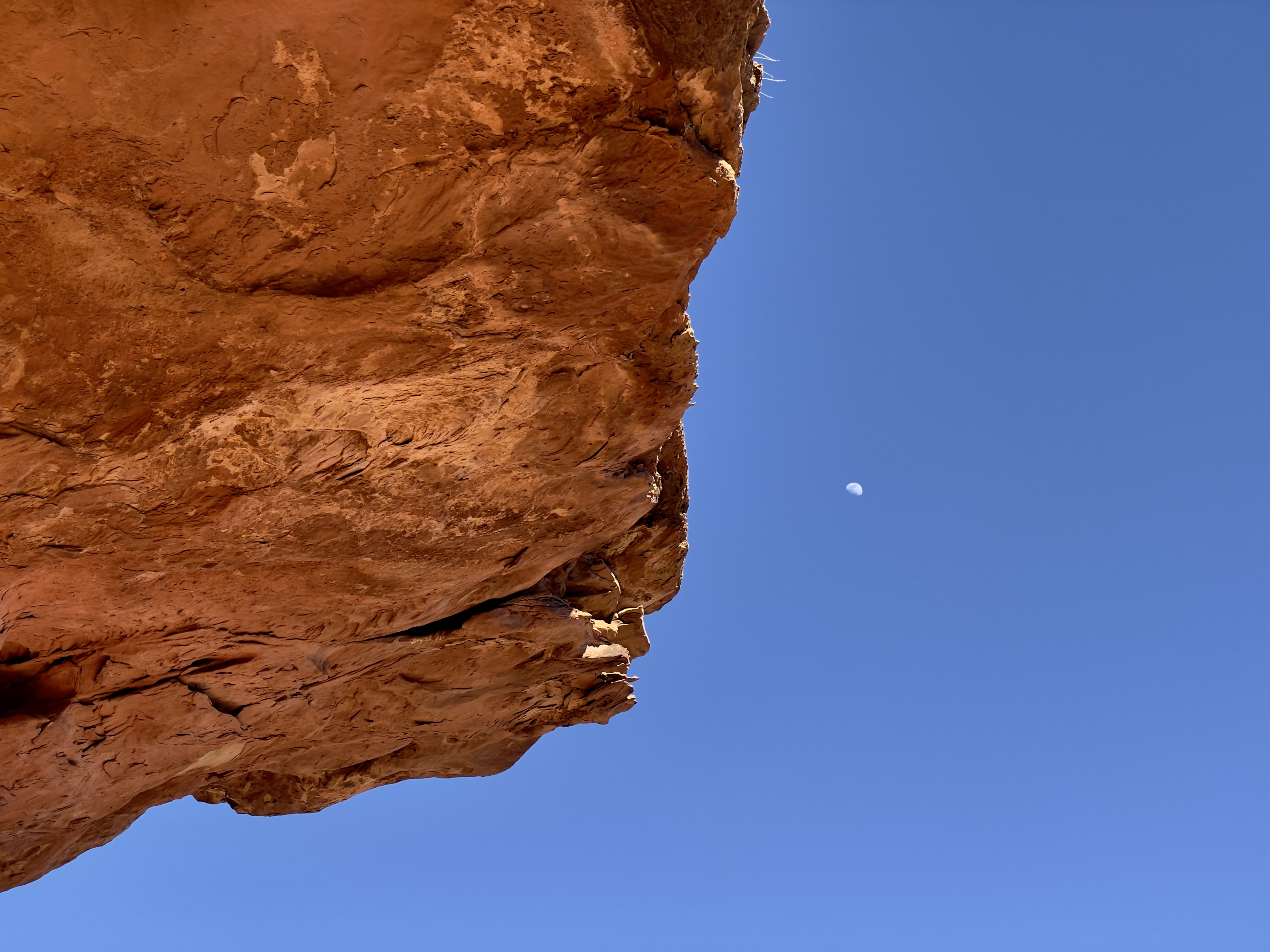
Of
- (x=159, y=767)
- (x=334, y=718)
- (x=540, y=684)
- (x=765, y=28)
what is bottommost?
(x=159, y=767)

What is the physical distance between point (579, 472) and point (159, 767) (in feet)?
15.2

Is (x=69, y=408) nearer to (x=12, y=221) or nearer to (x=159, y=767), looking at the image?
(x=12, y=221)

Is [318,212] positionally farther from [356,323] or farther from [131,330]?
[131,330]

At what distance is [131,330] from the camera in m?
4.63

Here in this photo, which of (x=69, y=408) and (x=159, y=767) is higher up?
(x=69, y=408)

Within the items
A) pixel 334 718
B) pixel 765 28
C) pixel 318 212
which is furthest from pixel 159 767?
pixel 765 28

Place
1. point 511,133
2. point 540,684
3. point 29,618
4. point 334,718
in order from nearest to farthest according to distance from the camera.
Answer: point 511,133, point 29,618, point 334,718, point 540,684

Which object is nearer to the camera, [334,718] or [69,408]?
[69,408]

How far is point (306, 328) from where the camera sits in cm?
488

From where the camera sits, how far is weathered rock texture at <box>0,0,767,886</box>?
401 cm

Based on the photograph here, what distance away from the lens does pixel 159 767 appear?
26.0 feet

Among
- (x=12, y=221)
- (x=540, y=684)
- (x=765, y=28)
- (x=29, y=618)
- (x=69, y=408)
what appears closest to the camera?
(x=12, y=221)

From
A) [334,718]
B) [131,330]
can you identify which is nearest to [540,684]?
[334,718]

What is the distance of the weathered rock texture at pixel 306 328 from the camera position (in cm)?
401
